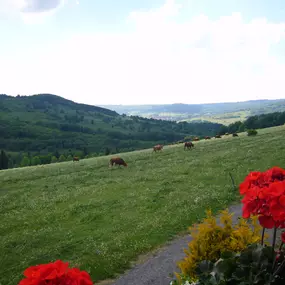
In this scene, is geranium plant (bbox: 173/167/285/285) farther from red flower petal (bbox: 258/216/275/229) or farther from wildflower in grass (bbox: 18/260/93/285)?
wildflower in grass (bbox: 18/260/93/285)

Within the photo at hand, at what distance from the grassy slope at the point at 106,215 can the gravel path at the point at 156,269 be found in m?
0.72

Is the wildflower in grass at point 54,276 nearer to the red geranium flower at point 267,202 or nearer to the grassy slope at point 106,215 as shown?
the red geranium flower at point 267,202

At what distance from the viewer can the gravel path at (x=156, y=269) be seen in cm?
1164

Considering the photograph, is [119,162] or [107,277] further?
[119,162]

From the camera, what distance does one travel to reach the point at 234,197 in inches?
835

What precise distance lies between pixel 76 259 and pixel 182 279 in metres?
7.38

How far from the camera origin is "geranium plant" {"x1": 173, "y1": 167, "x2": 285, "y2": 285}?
4.65 metres

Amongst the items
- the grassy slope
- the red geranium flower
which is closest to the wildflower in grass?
the red geranium flower

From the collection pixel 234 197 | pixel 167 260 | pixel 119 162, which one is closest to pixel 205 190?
pixel 234 197

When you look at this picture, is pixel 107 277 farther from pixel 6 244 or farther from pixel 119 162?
pixel 119 162

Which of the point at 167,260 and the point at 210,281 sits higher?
the point at 210,281

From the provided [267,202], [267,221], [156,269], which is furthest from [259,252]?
[156,269]

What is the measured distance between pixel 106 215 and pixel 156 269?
30.1ft

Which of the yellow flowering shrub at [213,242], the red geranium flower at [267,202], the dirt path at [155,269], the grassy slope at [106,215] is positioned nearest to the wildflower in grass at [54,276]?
the red geranium flower at [267,202]
